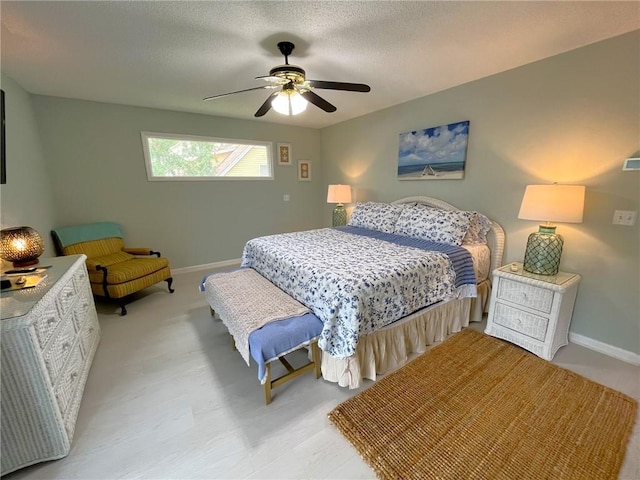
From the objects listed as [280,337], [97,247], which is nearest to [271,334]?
[280,337]

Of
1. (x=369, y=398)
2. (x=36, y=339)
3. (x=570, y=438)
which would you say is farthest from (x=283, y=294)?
(x=570, y=438)

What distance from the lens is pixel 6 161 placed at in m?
2.18

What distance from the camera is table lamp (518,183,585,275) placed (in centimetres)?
196

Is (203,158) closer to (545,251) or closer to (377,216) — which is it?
(377,216)

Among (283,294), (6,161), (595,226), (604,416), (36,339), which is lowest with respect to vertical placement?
→ (604,416)

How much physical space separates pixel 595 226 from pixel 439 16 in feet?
6.56

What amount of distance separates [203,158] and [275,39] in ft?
8.55

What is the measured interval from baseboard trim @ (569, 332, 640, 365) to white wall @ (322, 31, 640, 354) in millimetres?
38

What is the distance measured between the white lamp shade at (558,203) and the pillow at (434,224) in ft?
1.99

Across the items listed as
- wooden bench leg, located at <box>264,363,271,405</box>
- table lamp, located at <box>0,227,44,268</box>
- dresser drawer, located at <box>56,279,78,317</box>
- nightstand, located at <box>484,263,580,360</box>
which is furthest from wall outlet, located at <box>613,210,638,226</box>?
table lamp, located at <box>0,227,44,268</box>

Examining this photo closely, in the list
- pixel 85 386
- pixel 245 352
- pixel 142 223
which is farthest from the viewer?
pixel 142 223

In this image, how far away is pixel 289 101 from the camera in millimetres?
2098

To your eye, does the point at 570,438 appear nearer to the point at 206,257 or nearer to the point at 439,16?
the point at 439,16

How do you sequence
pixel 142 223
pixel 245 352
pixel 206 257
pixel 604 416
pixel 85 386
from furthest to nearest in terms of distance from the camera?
1. pixel 206 257
2. pixel 142 223
3. pixel 85 386
4. pixel 245 352
5. pixel 604 416
